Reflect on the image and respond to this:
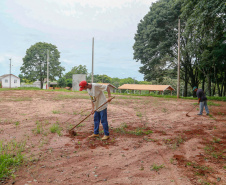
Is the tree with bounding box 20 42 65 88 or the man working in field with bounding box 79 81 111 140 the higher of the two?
the tree with bounding box 20 42 65 88

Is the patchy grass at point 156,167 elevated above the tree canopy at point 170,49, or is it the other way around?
the tree canopy at point 170,49

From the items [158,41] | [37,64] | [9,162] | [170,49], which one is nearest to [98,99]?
[9,162]

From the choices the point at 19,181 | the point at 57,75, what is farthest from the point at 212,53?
the point at 57,75

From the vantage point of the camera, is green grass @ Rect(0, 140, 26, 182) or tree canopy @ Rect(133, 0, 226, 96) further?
tree canopy @ Rect(133, 0, 226, 96)

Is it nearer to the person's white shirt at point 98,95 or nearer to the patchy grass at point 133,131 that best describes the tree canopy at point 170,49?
the patchy grass at point 133,131

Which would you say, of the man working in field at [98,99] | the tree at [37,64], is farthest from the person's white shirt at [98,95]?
the tree at [37,64]

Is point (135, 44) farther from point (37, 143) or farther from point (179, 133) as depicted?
point (37, 143)

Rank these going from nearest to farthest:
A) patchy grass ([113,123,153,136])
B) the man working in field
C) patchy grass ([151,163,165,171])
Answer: patchy grass ([151,163,165,171]) < the man working in field < patchy grass ([113,123,153,136])

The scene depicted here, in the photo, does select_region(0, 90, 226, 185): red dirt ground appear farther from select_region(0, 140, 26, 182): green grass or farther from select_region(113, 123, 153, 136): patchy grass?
select_region(0, 140, 26, 182): green grass

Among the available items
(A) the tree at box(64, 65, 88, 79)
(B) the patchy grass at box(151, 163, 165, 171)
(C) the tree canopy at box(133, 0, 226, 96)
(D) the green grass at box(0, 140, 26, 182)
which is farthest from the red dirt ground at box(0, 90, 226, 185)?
(A) the tree at box(64, 65, 88, 79)

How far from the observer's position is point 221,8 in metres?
9.69

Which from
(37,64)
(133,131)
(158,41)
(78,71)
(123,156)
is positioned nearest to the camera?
(123,156)

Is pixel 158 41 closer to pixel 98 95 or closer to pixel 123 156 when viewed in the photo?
pixel 98 95

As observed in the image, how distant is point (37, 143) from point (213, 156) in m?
4.39
